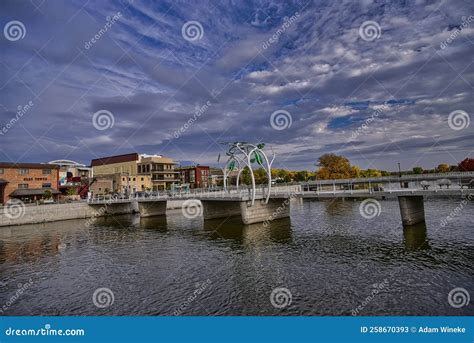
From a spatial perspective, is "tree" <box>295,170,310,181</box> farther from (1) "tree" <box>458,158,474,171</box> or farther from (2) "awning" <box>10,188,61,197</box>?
(2) "awning" <box>10,188,61,197</box>

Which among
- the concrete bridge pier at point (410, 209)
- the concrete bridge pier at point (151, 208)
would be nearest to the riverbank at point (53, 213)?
the concrete bridge pier at point (151, 208)

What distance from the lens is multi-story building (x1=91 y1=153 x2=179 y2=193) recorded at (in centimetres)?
9000

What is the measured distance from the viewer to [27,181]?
6347 centimetres

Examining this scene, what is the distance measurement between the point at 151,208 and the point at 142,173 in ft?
144

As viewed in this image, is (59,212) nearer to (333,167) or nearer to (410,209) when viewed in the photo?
(410,209)

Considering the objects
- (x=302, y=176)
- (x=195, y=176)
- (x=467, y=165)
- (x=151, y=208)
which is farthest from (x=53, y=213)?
(x=467, y=165)

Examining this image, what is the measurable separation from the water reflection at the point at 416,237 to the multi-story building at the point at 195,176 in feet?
290

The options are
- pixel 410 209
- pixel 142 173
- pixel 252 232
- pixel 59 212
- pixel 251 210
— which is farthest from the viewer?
pixel 142 173

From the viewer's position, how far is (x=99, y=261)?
82.5ft

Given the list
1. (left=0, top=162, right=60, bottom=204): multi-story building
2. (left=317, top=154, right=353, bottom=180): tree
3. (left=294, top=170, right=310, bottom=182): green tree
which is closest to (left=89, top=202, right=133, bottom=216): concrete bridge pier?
(left=0, top=162, right=60, bottom=204): multi-story building

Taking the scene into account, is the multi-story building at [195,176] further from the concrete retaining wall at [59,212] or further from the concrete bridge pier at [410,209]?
the concrete bridge pier at [410,209]

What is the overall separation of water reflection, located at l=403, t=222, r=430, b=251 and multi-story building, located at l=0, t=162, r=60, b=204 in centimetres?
6892

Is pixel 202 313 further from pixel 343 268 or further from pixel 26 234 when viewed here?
pixel 26 234

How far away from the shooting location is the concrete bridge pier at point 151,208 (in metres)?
57.8
